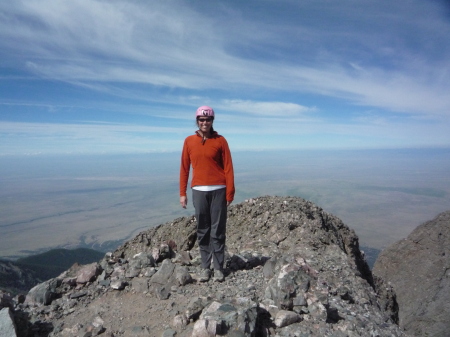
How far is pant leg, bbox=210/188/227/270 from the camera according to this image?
552cm

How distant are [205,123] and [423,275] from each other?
16.5m

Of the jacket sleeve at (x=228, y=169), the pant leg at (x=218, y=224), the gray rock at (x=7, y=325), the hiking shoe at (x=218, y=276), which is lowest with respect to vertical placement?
the hiking shoe at (x=218, y=276)

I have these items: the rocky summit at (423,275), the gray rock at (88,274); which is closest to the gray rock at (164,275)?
the gray rock at (88,274)

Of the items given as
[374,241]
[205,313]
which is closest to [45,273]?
[205,313]

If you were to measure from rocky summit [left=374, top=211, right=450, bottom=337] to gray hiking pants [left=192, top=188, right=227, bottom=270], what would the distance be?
36.7 feet

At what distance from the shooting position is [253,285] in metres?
5.25

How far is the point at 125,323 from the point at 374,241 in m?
137

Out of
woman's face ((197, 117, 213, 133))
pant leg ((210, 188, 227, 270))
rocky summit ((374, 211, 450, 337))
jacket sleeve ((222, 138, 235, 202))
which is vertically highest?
woman's face ((197, 117, 213, 133))

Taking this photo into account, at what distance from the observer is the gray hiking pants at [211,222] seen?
18.1ft

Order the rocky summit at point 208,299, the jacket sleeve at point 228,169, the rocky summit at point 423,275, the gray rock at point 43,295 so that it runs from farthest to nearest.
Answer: the rocky summit at point 423,275
the jacket sleeve at point 228,169
the gray rock at point 43,295
the rocky summit at point 208,299

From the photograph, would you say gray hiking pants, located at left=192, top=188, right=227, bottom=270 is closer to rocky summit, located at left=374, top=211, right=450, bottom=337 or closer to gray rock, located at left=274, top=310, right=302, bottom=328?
gray rock, located at left=274, top=310, right=302, bottom=328

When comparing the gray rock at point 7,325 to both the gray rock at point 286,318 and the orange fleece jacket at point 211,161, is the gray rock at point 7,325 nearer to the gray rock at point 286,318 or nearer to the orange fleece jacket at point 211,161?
the orange fleece jacket at point 211,161

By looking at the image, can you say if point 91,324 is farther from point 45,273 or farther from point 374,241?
point 374,241

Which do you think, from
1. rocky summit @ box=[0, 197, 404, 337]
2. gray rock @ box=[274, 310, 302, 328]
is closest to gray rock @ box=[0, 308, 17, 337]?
rocky summit @ box=[0, 197, 404, 337]
